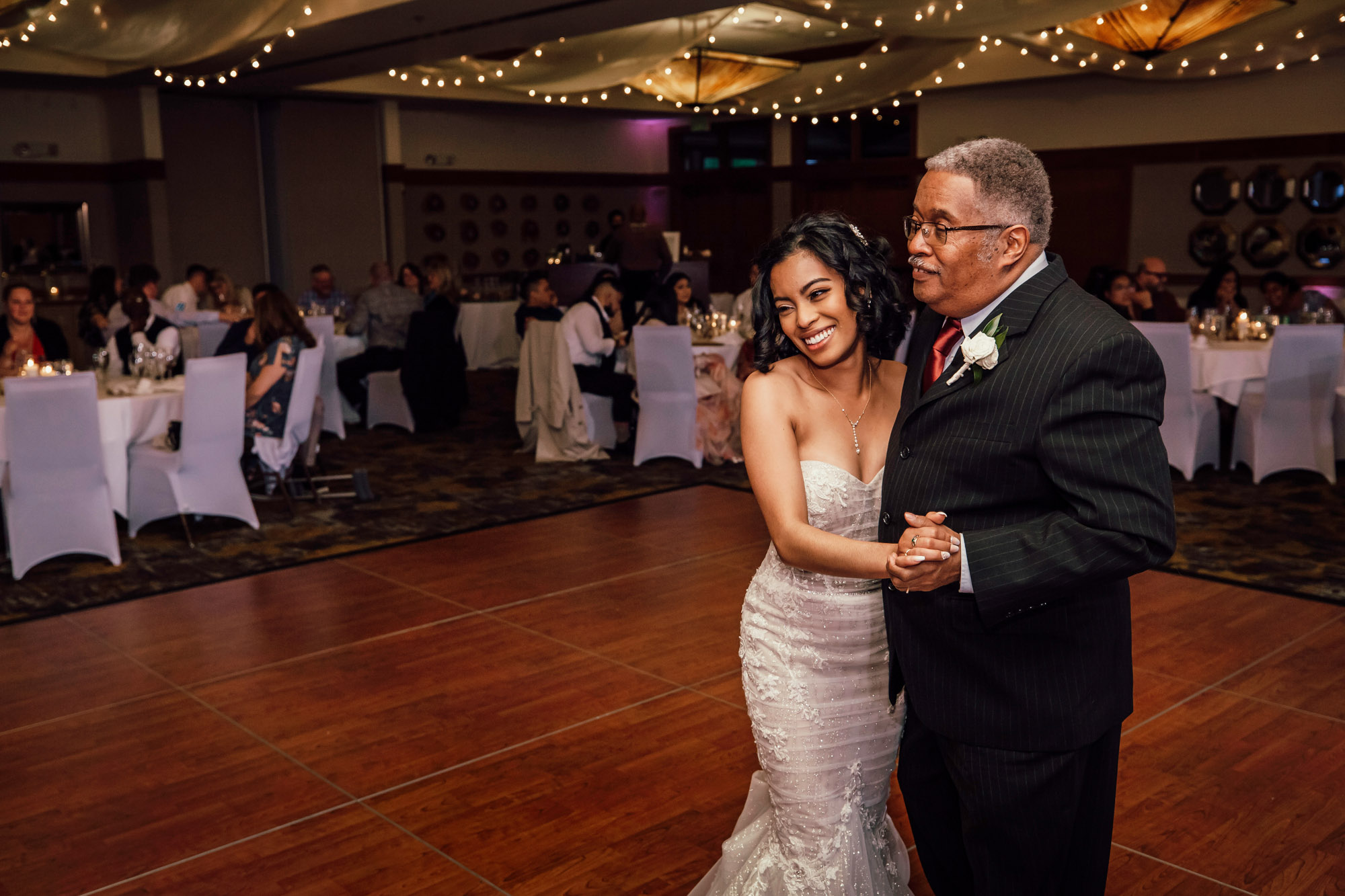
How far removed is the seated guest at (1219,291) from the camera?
28.8 ft

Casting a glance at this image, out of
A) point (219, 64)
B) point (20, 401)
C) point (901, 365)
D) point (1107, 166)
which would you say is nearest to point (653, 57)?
point (219, 64)

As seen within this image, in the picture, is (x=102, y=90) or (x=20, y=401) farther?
(x=102, y=90)

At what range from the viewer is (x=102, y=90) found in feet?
42.7

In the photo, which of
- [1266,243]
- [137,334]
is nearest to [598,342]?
[137,334]

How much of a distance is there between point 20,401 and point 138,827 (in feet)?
9.35

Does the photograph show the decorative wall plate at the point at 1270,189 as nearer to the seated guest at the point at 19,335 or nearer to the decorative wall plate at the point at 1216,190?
the decorative wall plate at the point at 1216,190

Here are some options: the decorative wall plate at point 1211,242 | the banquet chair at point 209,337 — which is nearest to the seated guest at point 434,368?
the banquet chair at point 209,337

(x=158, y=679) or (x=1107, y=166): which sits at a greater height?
(x=1107, y=166)

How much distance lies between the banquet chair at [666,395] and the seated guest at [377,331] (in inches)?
96.9

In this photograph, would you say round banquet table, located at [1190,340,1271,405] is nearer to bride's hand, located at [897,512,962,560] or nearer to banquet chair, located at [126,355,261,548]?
banquet chair, located at [126,355,261,548]

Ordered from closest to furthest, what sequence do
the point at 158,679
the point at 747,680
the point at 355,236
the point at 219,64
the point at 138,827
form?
the point at 747,680 → the point at 138,827 → the point at 158,679 → the point at 219,64 → the point at 355,236

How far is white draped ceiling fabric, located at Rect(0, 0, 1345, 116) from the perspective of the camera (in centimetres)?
690

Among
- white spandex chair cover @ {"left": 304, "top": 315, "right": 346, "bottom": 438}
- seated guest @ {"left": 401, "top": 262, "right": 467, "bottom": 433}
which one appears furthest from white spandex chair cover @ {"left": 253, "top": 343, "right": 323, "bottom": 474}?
seated guest @ {"left": 401, "top": 262, "right": 467, "bottom": 433}

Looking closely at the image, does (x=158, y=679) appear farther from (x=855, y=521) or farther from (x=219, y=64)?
(x=219, y=64)
